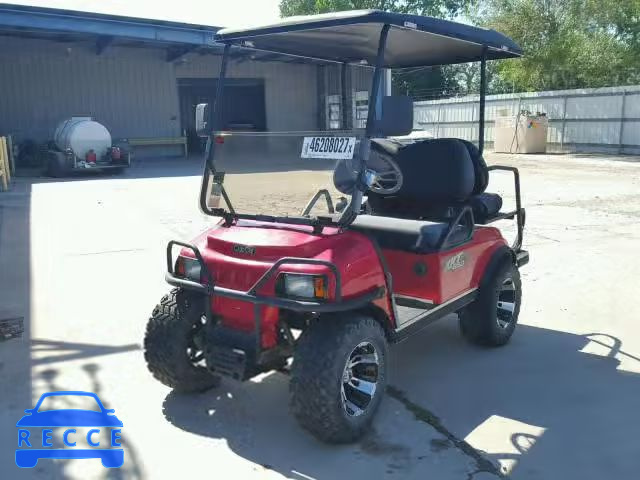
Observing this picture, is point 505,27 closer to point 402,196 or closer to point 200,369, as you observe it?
point 402,196

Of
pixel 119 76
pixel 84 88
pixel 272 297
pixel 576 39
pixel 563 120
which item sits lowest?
pixel 272 297

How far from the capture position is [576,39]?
2345 centimetres

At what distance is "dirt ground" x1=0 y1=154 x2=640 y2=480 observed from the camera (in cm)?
288

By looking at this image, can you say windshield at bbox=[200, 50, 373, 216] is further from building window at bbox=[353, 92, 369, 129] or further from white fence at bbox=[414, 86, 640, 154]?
white fence at bbox=[414, 86, 640, 154]

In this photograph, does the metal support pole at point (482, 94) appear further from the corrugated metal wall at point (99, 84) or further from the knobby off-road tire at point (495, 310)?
the corrugated metal wall at point (99, 84)

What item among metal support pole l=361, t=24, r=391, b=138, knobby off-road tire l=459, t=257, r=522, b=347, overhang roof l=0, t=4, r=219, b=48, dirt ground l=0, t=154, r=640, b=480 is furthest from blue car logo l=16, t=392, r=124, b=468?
overhang roof l=0, t=4, r=219, b=48

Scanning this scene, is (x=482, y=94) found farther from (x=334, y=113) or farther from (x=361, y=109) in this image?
(x=361, y=109)

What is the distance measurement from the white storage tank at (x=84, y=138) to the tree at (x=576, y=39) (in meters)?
15.5

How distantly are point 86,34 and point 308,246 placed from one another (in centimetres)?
1708

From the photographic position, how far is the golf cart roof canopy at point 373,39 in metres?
3.12

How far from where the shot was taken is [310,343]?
2.90 meters

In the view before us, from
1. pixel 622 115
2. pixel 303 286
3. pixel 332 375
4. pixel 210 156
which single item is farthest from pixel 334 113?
pixel 622 115

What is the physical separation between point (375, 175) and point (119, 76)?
19121mm

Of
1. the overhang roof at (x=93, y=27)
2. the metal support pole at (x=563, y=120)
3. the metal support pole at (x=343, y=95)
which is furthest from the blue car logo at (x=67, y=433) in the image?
the metal support pole at (x=563, y=120)
